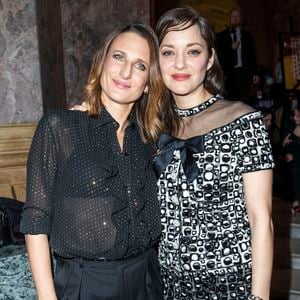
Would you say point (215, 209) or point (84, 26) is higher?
point (84, 26)

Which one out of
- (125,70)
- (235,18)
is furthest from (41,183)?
(235,18)

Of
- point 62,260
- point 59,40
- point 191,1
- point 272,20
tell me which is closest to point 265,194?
point 62,260

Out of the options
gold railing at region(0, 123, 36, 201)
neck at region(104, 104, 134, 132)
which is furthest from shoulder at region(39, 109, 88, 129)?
gold railing at region(0, 123, 36, 201)

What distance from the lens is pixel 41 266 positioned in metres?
1.82

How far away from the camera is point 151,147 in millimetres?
2137

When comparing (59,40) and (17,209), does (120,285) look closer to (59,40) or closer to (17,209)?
(17,209)

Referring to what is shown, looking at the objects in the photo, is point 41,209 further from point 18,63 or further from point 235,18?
point 235,18

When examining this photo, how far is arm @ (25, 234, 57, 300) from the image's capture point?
1824 millimetres

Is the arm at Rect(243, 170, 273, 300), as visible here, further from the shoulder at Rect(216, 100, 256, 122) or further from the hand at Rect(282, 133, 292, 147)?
the hand at Rect(282, 133, 292, 147)

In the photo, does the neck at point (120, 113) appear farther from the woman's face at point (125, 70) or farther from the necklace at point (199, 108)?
the necklace at point (199, 108)

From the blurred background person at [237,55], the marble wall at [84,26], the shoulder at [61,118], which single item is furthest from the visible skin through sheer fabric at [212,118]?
the blurred background person at [237,55]

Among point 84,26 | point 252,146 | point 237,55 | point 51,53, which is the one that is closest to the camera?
point 252,146

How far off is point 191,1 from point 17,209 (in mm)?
6225

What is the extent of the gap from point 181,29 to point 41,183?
86 centimetres
